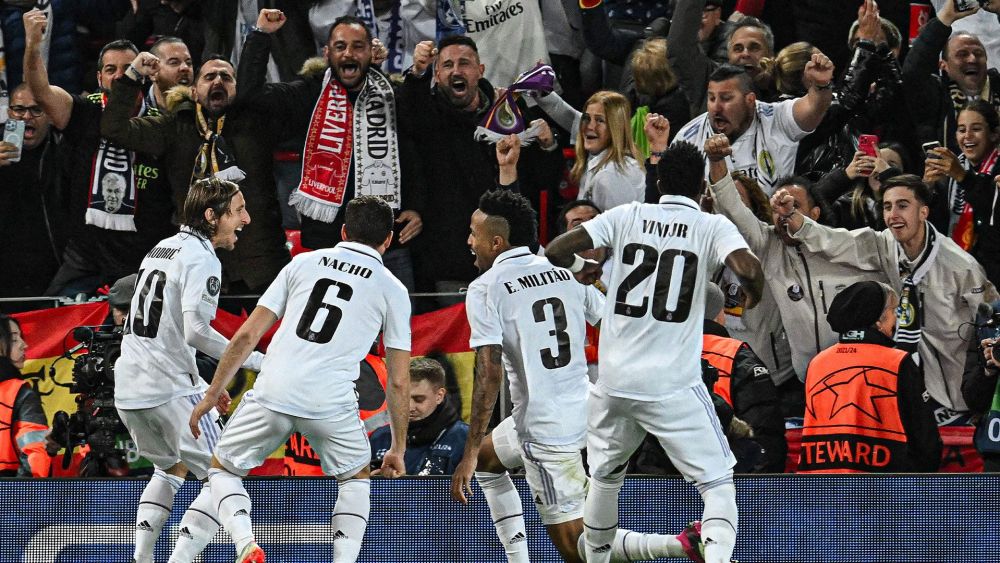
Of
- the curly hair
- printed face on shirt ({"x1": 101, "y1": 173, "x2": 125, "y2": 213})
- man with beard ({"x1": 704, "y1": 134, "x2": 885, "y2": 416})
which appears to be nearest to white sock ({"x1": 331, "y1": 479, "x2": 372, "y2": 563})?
the curly hair

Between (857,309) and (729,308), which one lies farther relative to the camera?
(729,308)

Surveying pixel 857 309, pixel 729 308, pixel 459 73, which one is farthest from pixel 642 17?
pixel 857 309

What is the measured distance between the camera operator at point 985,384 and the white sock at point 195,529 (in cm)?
444

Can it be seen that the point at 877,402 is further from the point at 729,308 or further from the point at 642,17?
the point at 642,17

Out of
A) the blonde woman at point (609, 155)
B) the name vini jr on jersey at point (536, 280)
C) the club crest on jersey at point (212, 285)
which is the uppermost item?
the blonde woman at point (609, 155)

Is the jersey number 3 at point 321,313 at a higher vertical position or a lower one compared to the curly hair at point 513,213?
lower

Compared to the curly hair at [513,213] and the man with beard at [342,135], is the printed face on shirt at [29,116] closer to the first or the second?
the man with beard at [342,135]

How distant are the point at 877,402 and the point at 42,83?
20.5ft

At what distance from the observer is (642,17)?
1188 cm

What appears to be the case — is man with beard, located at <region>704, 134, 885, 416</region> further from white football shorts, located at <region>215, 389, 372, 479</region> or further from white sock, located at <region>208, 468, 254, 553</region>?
white sock, located at <region>208, 468, 254, 553</region>

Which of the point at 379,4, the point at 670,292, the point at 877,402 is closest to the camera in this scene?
the point at 670,292

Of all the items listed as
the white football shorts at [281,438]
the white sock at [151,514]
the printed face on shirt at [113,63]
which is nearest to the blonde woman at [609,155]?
the white football shorts at [281,438]

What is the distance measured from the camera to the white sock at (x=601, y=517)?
294 inches

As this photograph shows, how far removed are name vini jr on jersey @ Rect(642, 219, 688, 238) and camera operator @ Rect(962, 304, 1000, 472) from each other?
2.42 metres
